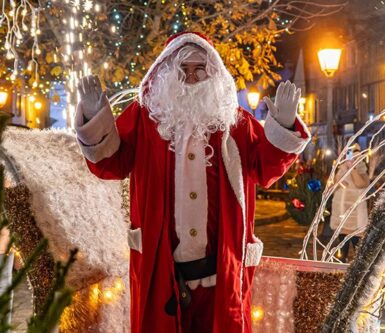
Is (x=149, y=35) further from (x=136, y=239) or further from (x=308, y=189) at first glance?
(x=136, y=239)

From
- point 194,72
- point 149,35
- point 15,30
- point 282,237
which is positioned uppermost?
point 149,35

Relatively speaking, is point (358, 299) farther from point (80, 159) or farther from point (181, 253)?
point (80, 159)

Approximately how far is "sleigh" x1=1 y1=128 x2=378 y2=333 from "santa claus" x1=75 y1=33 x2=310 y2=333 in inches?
13.9

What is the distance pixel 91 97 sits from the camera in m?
2.91

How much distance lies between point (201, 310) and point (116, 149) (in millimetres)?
897

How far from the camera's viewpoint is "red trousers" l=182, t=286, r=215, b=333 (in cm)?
298

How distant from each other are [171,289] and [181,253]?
0.18m

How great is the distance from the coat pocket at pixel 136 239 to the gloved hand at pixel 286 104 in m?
0.87

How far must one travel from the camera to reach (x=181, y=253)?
9.66 feet

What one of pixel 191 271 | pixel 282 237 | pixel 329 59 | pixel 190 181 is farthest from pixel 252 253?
pixel 282 237

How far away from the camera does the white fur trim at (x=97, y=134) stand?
112 inches

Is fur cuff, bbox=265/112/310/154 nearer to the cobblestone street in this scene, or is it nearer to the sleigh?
the sleigh

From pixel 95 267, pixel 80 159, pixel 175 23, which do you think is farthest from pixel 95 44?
pixel 95 267

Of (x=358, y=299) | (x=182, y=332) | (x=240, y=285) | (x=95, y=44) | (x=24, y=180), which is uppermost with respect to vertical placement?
(x=95, y=44)
